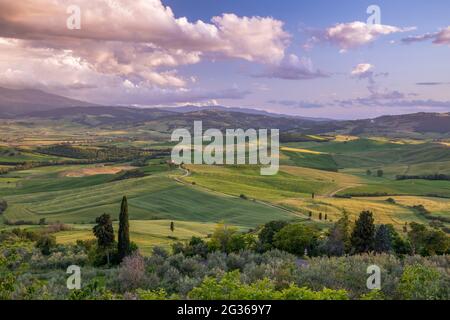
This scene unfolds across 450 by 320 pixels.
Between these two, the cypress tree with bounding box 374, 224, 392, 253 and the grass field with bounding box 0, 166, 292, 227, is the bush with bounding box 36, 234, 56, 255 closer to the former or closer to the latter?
the grass field with bounding box 0, 166, 292, 227

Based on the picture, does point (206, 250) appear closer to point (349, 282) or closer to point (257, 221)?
point (349, 282)

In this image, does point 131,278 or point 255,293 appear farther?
point 131,278

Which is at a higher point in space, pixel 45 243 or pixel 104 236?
pixel 104 236

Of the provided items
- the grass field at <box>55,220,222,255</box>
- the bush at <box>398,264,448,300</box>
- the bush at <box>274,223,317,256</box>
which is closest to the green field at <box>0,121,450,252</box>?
the grass field at <box>55,220,222,255</box>

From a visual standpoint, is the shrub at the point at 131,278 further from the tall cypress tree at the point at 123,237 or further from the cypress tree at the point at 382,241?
the cypress tree at the point at 382,241

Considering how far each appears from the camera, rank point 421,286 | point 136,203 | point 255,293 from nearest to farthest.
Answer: point 255,293, point 421,286, point 136,203

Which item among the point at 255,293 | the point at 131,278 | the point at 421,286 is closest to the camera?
the point at 255,293

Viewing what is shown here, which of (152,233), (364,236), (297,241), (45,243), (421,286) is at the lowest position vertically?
(152,233)

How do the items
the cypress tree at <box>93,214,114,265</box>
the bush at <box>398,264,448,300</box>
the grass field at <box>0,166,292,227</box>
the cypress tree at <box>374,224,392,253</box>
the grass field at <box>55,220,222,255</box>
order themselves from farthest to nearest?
the grass field at <box>0,166,292,227</box> → the grass field at <box>55,220,222,255</box> → the cypress tree at <box>374,224,392,253</box> → the cypress tree at <box>93,214,114,265</box> → the bush at <box>398,264,448,300</box>

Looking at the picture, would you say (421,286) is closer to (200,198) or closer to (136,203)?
(136,203)

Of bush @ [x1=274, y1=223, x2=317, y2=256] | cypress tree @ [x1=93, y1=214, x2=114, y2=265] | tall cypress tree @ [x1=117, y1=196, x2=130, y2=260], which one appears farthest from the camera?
bush @ [x1=274, y1=223, x2=317, y2=256]

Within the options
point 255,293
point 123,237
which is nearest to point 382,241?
point 123,237

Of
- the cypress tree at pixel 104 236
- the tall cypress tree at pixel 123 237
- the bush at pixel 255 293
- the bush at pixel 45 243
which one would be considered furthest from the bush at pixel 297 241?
the bush at pixel 255 293
